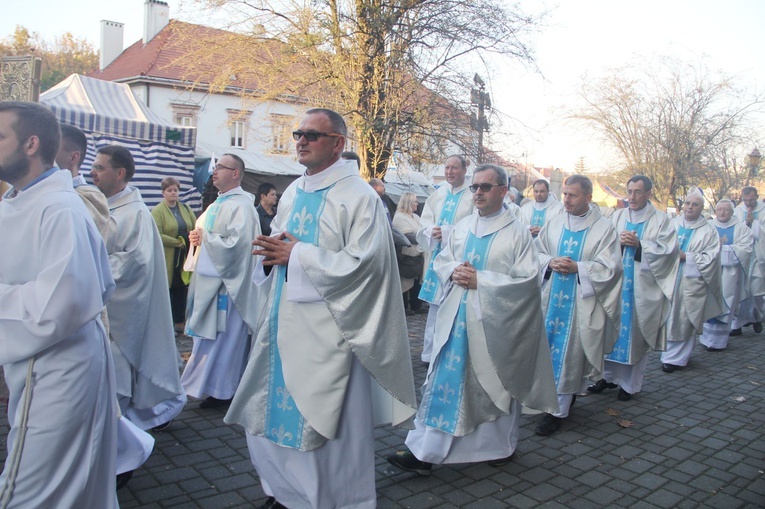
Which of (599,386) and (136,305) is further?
(599,386)

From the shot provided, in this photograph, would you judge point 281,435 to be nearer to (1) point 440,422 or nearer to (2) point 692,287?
(1) point 440,422

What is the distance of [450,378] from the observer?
4.62 m

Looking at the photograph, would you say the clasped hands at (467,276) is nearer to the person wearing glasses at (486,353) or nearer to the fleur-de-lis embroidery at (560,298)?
the person wearing glasses at (486,353)

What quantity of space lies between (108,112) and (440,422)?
8.00m

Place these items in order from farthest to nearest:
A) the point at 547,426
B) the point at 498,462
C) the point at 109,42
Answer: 1. the point at 109,42
2. the point at 547,426
3. the point at 498,462

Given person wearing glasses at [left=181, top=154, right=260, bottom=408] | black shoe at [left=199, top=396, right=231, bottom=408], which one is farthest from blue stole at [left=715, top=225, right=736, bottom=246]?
black shoe at [left=199, top=396, right=231, bottom=408]

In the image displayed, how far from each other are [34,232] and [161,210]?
6.51m

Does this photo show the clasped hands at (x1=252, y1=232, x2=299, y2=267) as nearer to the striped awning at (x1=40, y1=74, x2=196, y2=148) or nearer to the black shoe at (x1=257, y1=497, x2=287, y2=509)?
the black shoe at (x1=257, y1=497, x2=287, y2=509)

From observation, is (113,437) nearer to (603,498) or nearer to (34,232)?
(34,232)

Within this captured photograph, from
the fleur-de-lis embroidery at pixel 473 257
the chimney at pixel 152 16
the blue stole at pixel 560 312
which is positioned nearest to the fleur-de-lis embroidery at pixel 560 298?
the blue stole at pixel 560 312

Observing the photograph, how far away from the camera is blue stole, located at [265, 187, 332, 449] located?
141 inches

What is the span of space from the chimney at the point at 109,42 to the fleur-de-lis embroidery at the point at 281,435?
3565 cm

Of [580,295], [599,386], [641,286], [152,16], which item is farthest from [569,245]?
[152,16]

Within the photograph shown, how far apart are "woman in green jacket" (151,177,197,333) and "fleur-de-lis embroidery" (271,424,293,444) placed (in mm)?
5189
